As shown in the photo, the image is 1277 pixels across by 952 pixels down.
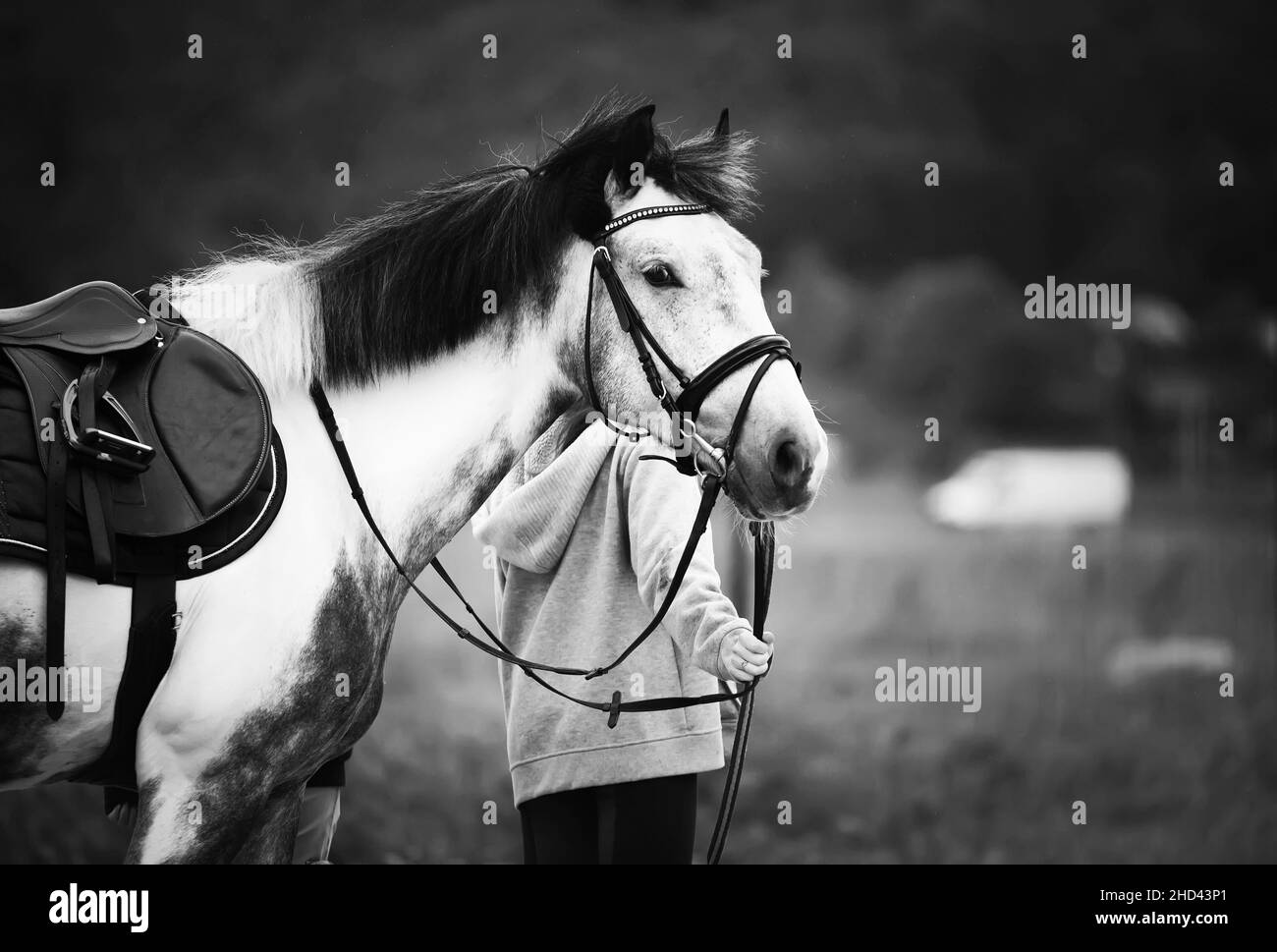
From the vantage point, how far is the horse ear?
180 cm

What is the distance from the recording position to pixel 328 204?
15.3ft

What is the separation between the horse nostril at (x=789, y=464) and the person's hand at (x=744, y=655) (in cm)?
32

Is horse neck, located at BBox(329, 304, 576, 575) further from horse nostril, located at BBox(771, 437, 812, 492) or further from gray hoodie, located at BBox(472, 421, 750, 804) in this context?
horse nostril, located at BBox(771, 437, 812, 492)

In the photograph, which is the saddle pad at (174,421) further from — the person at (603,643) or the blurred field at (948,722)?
the blurred field at (948,722)

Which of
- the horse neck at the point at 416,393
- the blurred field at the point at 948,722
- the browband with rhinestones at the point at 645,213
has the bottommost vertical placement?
the blurred field at the point at 948,722

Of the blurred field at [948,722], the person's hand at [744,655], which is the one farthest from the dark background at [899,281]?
the person's hand at [744,655]

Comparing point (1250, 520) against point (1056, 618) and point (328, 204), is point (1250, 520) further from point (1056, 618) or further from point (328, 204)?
point (328, 204)

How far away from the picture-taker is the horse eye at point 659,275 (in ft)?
5.88

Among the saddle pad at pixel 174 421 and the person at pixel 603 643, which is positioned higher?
the saddle pad at pixel 174 421

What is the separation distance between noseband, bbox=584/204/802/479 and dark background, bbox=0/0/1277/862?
255 cm

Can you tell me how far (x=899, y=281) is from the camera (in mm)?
5164

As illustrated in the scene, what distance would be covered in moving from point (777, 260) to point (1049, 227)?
1.39 metres

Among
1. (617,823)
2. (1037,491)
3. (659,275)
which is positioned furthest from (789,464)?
(1037,491)

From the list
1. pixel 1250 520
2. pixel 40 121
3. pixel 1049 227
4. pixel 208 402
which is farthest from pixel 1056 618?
pixel 40 121
